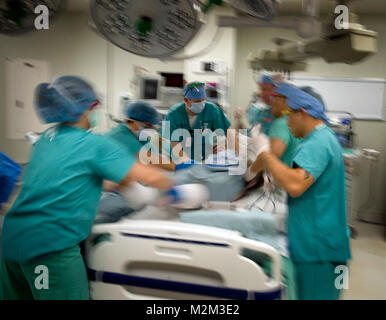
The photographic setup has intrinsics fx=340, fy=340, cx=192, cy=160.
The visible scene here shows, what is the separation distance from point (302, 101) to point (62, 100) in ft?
2.73

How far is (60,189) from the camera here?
1055mm

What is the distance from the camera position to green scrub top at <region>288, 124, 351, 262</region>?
1186 millimetres

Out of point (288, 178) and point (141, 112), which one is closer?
point (288, 178)

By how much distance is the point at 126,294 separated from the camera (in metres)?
1.13

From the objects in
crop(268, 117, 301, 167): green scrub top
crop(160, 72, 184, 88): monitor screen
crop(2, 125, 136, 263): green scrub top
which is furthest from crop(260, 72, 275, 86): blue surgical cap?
crop(160, 72, 184, 88): monitor screen

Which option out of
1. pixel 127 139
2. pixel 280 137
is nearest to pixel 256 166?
pixel 280 137

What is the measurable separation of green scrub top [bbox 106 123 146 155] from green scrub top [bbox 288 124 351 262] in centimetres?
89

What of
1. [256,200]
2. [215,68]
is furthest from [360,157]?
[256,200]

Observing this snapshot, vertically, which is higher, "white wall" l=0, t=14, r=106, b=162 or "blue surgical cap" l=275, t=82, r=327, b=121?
"white wall" l=0, t=14, r=106, b=162

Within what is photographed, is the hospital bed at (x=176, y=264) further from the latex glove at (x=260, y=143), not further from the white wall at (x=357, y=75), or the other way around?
the white wall at (x=357, y=75)

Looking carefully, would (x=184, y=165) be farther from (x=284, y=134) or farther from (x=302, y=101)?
(x=302, y=101)

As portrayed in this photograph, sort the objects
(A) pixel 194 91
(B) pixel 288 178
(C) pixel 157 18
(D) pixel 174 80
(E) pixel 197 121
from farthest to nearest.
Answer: (D) pixel 174 80 < (E) pixel 197 121 < (A) pixel 194 91 < (B) pixel 288 178 < (C) pixel 157 18

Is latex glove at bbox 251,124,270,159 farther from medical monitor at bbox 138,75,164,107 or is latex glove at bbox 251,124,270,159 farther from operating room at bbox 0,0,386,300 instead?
medical monitor at bbox 138,75,164,107

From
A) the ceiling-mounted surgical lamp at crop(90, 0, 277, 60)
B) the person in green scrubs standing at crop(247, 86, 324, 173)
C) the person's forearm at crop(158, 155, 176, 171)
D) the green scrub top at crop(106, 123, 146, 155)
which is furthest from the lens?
the person's forearm at crop(158, 155, 176, 171)
